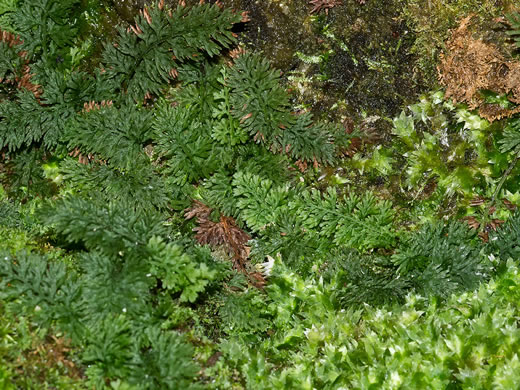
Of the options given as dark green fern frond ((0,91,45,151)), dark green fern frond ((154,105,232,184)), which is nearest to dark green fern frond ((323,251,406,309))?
dark green fern frond ((154,105,232,184))

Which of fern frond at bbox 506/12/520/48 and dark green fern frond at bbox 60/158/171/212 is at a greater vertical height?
fern frond at bbox 506/12/520/48

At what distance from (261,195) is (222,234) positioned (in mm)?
371

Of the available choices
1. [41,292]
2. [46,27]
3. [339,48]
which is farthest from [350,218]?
[46,27]

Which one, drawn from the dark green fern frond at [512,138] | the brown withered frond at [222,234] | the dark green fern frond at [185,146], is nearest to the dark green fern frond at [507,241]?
the dark green fern frond at [512,138]

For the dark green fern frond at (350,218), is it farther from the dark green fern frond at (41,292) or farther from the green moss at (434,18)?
the dark green fern frond at (41,292)

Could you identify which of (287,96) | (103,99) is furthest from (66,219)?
(287,96)

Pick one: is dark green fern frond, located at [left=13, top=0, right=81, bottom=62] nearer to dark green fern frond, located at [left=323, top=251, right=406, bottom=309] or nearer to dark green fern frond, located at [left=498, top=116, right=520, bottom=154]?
dark green fern frond, located at [left=323, top=251, right=406, bottom=309]

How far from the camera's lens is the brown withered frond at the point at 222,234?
3.68m

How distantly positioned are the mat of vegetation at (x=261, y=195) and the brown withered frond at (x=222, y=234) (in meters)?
0.01

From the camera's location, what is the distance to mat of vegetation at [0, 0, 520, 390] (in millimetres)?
3104

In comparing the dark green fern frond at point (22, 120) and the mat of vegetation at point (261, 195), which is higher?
the dark green fern frond at point (22, 120)

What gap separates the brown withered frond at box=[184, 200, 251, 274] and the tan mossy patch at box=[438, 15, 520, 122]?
1635 millimetres

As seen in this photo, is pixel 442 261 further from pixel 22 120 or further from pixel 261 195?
pixel 22 120

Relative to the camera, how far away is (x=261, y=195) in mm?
3607
